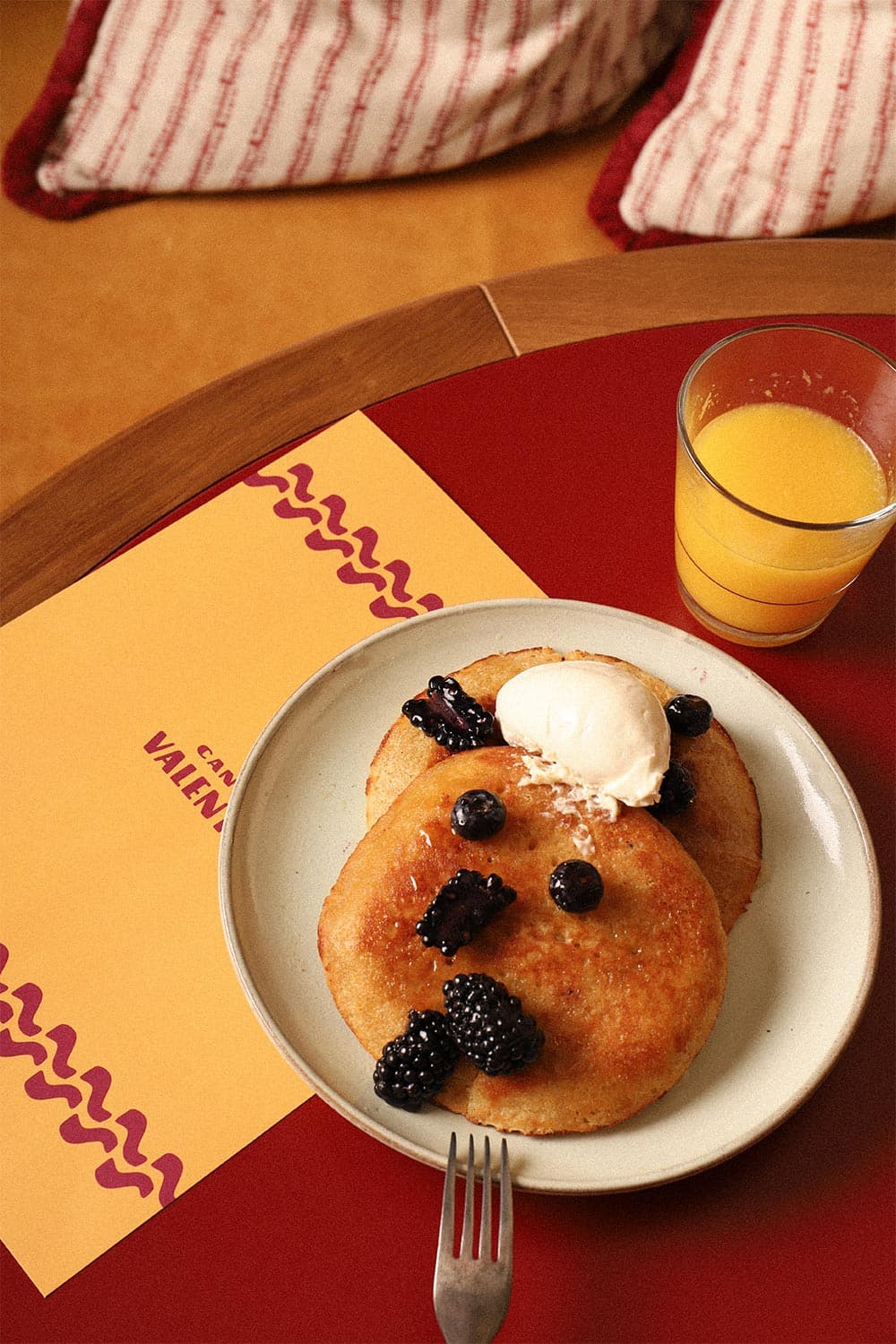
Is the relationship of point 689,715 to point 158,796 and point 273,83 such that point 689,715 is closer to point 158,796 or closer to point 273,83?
point 158,796

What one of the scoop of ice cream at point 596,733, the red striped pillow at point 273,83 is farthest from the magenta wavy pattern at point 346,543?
the red striped pillow at point 273,83

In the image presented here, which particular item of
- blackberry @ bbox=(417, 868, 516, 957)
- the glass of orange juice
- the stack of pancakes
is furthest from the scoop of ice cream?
the glass of orange juice

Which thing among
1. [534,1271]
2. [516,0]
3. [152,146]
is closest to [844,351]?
[534,1271]

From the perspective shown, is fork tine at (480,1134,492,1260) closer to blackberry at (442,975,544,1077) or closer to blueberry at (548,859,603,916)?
blackberry at (442,975,544,1077)

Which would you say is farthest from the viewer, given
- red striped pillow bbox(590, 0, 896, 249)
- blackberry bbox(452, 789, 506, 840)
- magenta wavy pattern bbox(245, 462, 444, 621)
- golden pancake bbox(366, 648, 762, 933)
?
red striped pillow bbox(590, 0, 896, 249)

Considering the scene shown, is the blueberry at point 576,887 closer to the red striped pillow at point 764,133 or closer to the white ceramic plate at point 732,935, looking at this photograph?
the white ceramic plate at point 732,935

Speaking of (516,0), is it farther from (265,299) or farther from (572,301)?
(572,301)

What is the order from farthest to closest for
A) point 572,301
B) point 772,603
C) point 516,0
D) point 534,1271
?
1. point 516,0
2. point 572,301
3. point 772,603
4. point 534,1271
